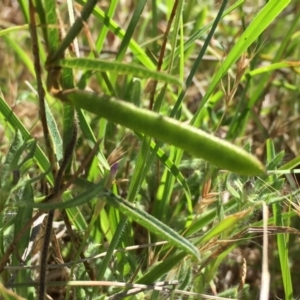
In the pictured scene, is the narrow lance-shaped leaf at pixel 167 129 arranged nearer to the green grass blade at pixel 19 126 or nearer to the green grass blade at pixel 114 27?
the green grass blade at pixel 19 126

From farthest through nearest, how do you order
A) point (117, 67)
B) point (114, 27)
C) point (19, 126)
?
point (114, 27) < point (19, 126) < point (117, 67)

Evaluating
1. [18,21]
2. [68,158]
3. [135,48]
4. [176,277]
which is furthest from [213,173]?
[18,21]

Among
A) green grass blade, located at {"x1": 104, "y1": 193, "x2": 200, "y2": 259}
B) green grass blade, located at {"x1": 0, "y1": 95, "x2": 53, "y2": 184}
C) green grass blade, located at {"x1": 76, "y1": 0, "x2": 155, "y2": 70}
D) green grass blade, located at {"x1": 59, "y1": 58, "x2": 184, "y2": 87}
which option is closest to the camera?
green grass blade, located at {"x1": 59, "y1": 58, "x2": 184, "y2": 87}

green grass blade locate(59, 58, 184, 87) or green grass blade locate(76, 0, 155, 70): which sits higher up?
green grass blade locate(76, 0, 155, 70)

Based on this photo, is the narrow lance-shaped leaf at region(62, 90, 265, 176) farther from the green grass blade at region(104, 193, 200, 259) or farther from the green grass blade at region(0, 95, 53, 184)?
the green grass blade at region(0, 95, 53, 184)

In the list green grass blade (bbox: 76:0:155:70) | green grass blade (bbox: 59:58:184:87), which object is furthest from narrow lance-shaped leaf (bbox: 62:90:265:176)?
green grass blade (bbox: 76:0:155:70)

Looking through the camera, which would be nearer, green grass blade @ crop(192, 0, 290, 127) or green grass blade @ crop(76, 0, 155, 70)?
green grass blade @ crop(192, 0, 290, 127)

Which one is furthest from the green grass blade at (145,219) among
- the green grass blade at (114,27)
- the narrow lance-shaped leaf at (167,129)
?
the green grass blade at (114,27)

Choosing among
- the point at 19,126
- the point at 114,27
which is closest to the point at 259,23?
the point at 114,27

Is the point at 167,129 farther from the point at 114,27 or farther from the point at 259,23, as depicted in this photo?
the point at 114,27
